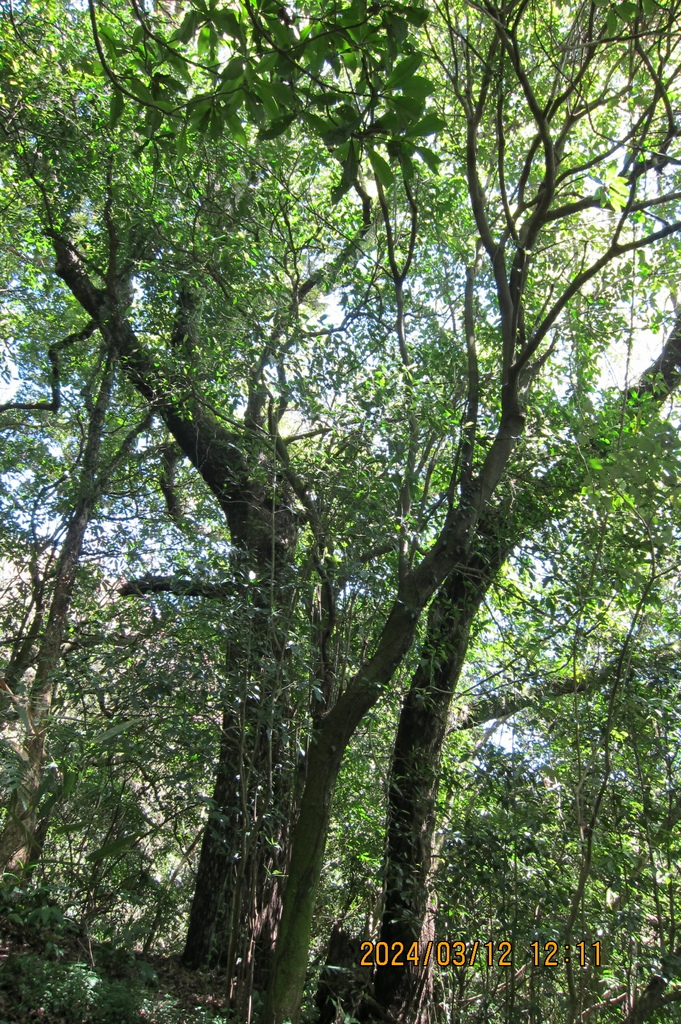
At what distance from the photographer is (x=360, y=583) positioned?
4.03 m

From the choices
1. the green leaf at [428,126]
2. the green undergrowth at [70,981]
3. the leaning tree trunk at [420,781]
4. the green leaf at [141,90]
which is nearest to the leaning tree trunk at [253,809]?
the green undergrowth at [70,981]

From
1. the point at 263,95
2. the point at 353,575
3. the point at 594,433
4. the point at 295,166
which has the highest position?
the point at 295,166

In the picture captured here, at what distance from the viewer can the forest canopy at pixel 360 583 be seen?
3.43 meters

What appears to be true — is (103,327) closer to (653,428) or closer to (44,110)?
(44,110)

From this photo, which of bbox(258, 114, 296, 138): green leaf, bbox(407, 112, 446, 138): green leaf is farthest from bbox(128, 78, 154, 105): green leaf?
bbox(407, 112, 446, 138): green leaf

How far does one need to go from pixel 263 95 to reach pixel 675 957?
377 centimetres

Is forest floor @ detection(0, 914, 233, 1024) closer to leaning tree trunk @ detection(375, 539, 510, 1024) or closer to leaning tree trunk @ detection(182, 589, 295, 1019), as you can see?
leaning tree trunk @ detection(182, 589, 295, 1019)

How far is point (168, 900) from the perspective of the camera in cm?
383

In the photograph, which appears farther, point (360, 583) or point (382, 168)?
point (360, 583)

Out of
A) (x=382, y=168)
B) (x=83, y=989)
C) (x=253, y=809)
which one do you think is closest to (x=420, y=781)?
(x=253, y=809)

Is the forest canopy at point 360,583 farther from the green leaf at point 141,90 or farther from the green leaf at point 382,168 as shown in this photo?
the green leaf at point 382,168

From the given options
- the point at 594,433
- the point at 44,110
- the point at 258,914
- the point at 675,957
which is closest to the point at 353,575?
the point at 594,433
